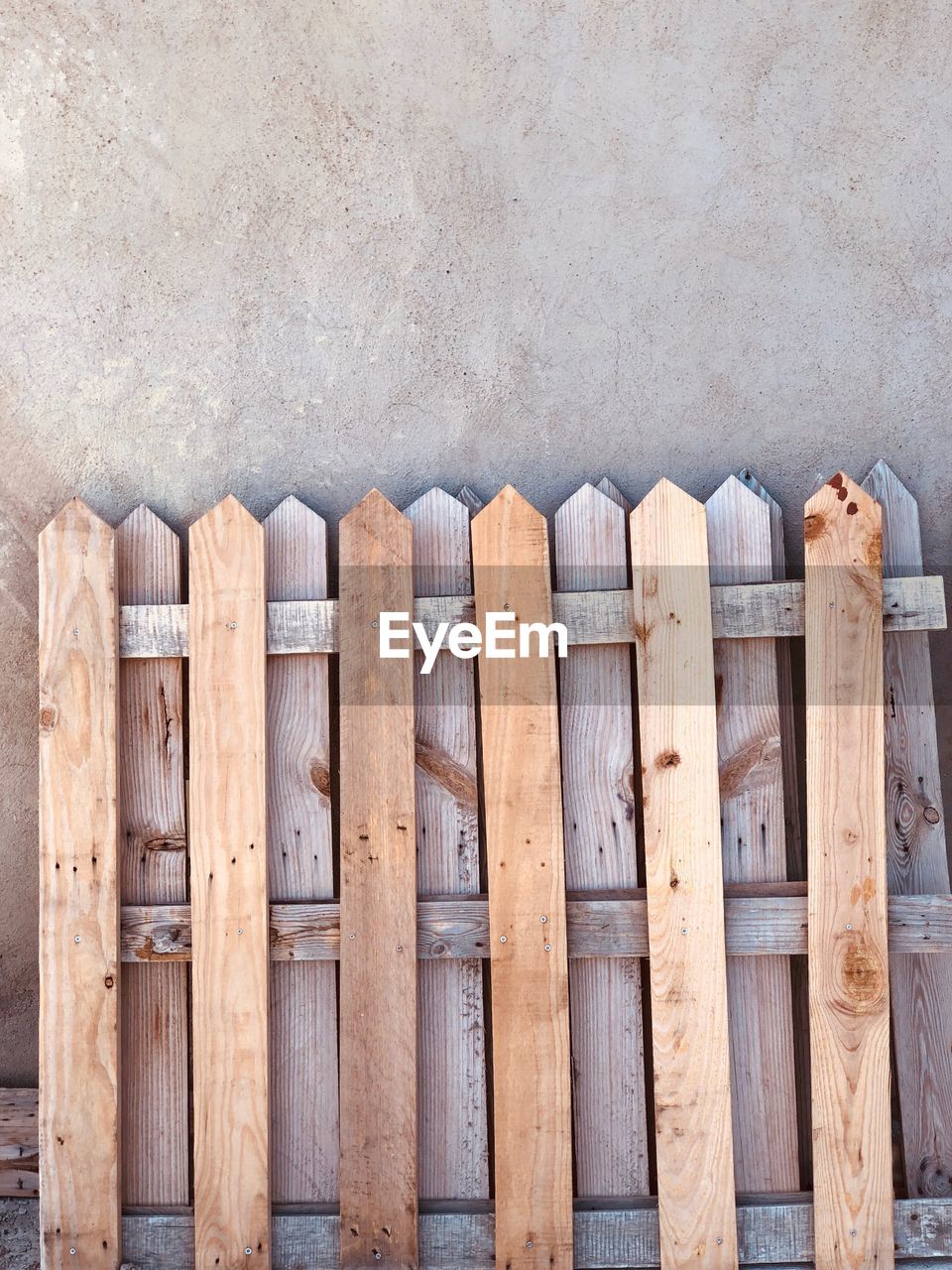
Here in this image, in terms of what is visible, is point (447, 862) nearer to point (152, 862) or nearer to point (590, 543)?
point (152, 862)

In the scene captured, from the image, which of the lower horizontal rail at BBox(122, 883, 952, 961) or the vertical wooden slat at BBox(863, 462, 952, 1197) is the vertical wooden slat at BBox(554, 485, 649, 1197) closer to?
the lower horizontal rail at BBox(122, 883, 952, 961)

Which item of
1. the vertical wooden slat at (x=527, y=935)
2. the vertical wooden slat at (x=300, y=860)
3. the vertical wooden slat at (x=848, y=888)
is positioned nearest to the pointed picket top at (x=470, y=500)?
the vertical wooden slat at (x=527, y=935)

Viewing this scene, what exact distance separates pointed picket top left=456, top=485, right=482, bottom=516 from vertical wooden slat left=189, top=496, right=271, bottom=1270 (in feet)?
1.81

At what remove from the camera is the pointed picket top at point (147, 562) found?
239 cm

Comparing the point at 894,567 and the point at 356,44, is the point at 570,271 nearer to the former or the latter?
the point at 356,44

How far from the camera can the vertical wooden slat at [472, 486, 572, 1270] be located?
2.18m

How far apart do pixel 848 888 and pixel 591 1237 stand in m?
1.08

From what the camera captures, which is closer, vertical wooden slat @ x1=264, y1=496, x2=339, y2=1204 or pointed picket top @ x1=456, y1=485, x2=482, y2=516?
vertical wooden slat @ x1=264, y1=496, x2=339, y2=1204

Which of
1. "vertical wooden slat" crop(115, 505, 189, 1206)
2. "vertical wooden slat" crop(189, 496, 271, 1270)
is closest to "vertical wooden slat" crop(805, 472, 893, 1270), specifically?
Answer: "vertical wooden slat" crop(189, 496, 271, 1270)

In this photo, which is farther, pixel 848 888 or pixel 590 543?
pixel 590 543

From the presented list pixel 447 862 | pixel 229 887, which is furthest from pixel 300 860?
pixel 447 862

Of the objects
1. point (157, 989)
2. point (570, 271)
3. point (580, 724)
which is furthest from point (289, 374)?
point (157, 989)

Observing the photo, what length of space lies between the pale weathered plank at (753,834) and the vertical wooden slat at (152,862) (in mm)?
1433

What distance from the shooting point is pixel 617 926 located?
7.34 ft
